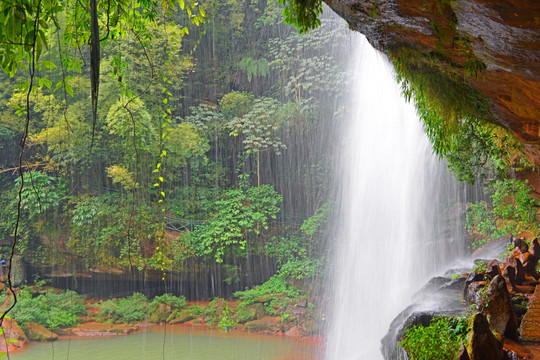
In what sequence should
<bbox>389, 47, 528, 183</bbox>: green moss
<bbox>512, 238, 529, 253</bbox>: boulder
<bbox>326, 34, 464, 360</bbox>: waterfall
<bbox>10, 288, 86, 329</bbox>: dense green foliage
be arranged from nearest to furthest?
<bbox>389, 47, 528, 183</bbox>: green moss → <bbox>512, 238, 529, 253</bbox>: boulder → <bbox>326, 34, 464, 360</bbox>: waterfall → <bbox>10, 288, 86, 329</bbox>: dense green foliage

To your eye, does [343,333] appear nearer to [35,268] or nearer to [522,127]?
[522,127]

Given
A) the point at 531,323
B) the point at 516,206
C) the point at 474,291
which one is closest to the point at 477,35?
the point at 531,323

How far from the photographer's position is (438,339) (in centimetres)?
490

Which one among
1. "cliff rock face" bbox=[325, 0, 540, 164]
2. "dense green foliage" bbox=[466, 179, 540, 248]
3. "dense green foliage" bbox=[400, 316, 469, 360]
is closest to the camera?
"cliff rock face" bbox=[325, 0, 540, 164]

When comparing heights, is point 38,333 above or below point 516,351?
below

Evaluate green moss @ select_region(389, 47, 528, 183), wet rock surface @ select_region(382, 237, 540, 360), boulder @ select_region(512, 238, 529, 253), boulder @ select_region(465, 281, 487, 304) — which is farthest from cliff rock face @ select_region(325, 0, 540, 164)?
Answer: boulder @ select_region(512, 238, 529, 253)

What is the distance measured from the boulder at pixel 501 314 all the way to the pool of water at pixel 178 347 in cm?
655

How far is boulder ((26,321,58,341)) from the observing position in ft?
37.5

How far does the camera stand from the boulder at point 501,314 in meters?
4.79

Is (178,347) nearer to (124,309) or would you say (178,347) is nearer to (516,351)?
(124,309)

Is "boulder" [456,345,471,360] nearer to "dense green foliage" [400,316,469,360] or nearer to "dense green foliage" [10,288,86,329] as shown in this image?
"dense green foliage" [400,316,469,360]

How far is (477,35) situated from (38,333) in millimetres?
12300

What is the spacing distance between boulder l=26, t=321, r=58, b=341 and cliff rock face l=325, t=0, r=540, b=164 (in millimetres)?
11236

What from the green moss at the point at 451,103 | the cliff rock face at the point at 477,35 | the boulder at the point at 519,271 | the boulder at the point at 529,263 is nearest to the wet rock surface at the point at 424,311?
the boulder at the point at 519,271
